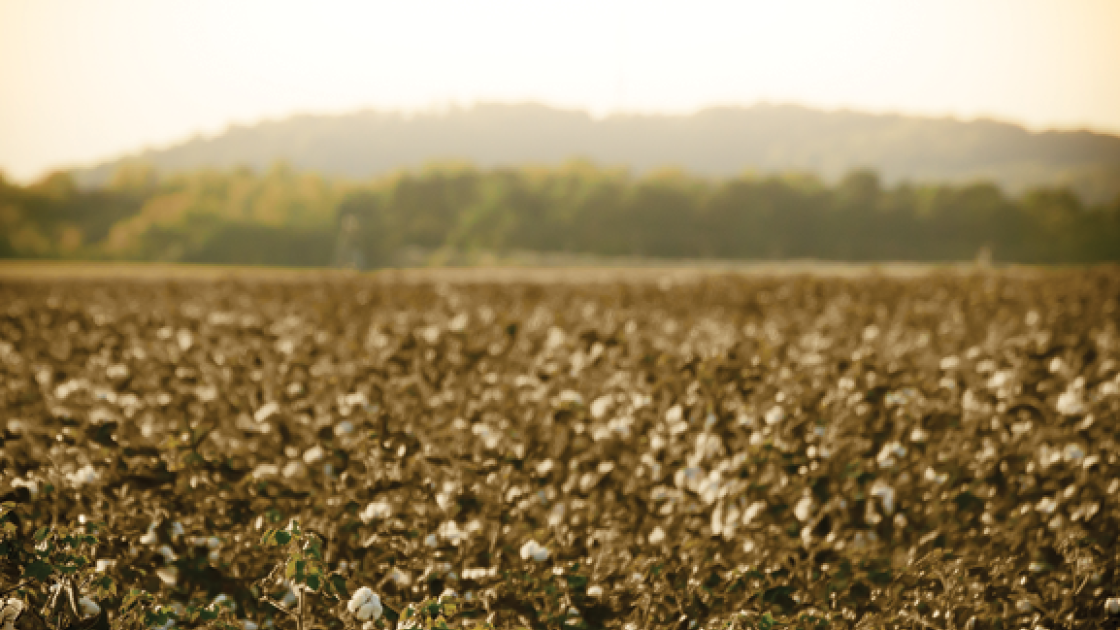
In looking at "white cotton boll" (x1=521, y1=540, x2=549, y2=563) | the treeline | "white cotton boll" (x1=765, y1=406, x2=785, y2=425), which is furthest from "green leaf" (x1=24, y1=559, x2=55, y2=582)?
the treeline

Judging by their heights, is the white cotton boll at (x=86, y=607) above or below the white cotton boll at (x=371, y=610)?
below

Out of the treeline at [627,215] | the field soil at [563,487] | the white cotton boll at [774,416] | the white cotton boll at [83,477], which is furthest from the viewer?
the treeline at [627,215]

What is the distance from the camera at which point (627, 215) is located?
9981 cm

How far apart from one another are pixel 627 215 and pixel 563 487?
96.9 metres

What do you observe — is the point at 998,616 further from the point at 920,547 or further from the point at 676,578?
the point at 676,578

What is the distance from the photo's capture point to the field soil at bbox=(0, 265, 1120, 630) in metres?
3.04

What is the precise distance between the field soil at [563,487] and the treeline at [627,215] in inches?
3303

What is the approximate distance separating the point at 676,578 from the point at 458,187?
104112 mm

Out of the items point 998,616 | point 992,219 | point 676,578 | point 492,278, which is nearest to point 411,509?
point 676,578

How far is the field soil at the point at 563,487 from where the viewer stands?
304 centimetres

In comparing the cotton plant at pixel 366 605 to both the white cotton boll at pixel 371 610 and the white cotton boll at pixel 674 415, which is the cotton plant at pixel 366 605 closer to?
the white cotton boll at pixel 371 610

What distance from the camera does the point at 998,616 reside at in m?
3.20

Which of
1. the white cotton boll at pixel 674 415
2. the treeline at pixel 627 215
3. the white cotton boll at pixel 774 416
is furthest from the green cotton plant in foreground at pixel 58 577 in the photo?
the treeline at pixel 627 215

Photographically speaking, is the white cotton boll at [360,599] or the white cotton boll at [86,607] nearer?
the white cotton boll at [360,599]
